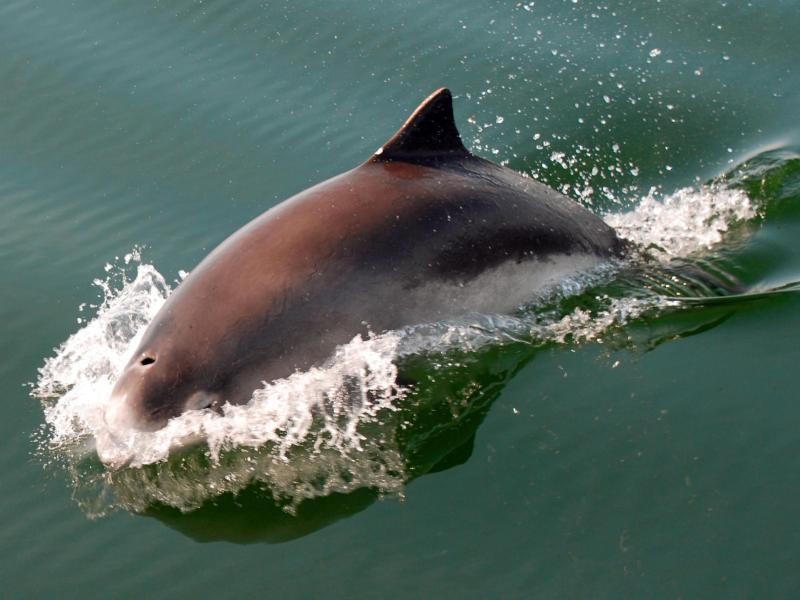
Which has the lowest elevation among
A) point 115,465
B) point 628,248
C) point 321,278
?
point 628,248

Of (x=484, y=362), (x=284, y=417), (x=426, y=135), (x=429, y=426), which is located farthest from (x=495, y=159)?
(x=284, y=417)

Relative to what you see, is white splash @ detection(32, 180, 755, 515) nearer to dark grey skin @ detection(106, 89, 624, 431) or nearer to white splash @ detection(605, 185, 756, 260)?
dark grey skin @ detection(106, 89, 624, 431)

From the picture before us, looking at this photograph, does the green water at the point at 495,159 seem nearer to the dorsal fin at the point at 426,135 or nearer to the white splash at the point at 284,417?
the white splash at the point at 284,417

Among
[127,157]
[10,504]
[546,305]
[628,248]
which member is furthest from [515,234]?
[127,157]

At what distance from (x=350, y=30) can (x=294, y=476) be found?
702 centimetres

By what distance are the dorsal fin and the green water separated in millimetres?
1519

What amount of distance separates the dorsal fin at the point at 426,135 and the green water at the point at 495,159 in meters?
1.52

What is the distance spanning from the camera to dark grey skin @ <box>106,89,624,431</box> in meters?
7.23

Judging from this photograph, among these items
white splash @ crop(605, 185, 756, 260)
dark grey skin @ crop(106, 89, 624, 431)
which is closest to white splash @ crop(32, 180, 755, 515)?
dark grey skin @ crop(106, 89, 624, 431)

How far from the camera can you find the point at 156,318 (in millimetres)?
7590

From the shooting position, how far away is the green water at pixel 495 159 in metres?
6.36

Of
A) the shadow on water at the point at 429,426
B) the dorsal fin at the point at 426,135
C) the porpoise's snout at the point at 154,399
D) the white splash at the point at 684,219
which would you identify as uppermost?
the dorsal fin at the point at 426,135

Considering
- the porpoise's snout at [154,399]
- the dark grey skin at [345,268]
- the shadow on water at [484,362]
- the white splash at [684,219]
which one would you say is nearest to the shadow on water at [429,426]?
the shadow on water at [484,362]

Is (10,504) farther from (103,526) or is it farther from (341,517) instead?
(341,517)
